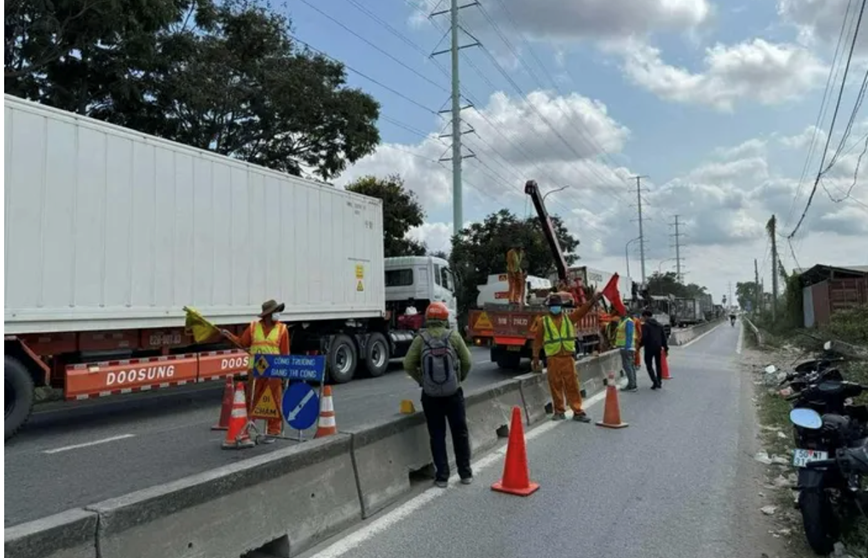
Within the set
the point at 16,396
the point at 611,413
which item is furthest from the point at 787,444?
the point at 16,396

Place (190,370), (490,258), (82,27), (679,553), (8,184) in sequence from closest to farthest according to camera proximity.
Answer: (679,553)
(8,184)
(190,370)
(82,27)
(490,258)

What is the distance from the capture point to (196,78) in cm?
1638

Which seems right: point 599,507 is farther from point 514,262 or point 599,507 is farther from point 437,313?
point 514,262

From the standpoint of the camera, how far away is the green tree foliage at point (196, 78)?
12.7 metres

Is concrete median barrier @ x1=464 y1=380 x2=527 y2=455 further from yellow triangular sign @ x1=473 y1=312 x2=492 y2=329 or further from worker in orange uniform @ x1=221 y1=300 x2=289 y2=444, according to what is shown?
yellow triangular sign @ x1=473 y1=312 x2=492 y2=329

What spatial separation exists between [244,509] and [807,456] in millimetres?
3706

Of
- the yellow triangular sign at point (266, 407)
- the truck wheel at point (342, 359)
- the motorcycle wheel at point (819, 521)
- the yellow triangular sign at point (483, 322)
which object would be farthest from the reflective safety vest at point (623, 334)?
the motorcycle wheel at point (819, 521)

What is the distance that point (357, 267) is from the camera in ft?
45.9

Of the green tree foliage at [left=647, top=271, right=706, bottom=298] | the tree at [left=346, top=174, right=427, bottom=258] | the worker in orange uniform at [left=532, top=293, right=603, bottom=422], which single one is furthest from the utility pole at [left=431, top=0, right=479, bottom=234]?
the green tree foliage at [left=647, top=271, right=706, bottom=298]

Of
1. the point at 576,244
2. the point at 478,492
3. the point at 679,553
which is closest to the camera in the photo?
the point at 679,553

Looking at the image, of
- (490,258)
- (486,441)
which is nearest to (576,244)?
(490,258)

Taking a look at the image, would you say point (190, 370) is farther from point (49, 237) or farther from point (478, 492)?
point (478, 492)

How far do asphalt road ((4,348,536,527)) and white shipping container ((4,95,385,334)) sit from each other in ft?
4.59

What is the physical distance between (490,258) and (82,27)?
907 inches
